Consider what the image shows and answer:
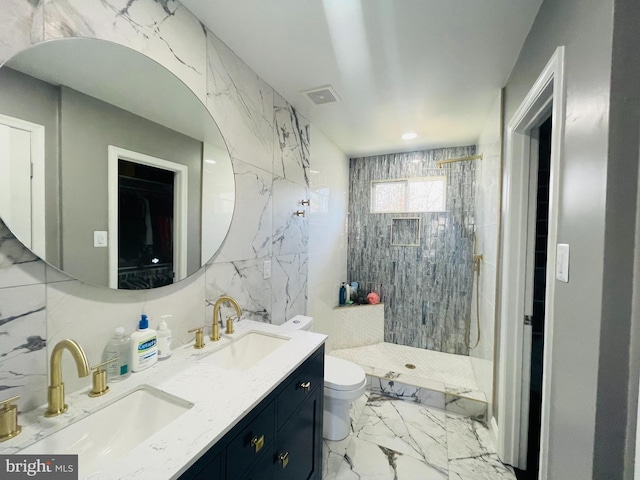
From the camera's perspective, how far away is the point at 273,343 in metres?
1.32

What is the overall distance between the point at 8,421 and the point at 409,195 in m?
3.25

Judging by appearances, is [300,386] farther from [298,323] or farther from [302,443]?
[298,323]

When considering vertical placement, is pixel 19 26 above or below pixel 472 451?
above

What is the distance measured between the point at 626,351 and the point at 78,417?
1.42 metres

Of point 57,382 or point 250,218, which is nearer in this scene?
point 57,382

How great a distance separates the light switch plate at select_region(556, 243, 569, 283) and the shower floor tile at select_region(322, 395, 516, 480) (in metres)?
1.45

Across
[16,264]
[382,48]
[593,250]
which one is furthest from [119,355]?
[382,48]

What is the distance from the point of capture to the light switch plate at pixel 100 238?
0.88 meters

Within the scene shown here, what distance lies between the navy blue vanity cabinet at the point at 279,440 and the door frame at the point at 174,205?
2.16ft

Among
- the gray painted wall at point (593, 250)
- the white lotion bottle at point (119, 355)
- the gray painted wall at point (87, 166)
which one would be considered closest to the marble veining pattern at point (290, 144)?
the gray painted wall at point (87, 166)

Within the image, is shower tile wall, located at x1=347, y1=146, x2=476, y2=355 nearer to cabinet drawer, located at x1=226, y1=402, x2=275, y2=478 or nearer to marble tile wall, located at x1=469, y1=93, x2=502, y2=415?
marble tile wall, located at x1=469, y1=93, x2=502, y2=415

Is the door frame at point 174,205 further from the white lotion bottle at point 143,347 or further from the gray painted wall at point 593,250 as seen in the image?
the gray painted wall at point 593,250

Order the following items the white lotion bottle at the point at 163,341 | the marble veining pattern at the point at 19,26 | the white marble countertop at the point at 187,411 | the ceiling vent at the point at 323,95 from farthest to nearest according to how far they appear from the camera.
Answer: the ceiling vent at the point at 323,95 → the white lotion bottle at the point at 163,341 → the marble veining pattern at the point at 19,26 → the white marble countertop at the point at 187,411

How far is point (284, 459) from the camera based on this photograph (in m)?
1.02
